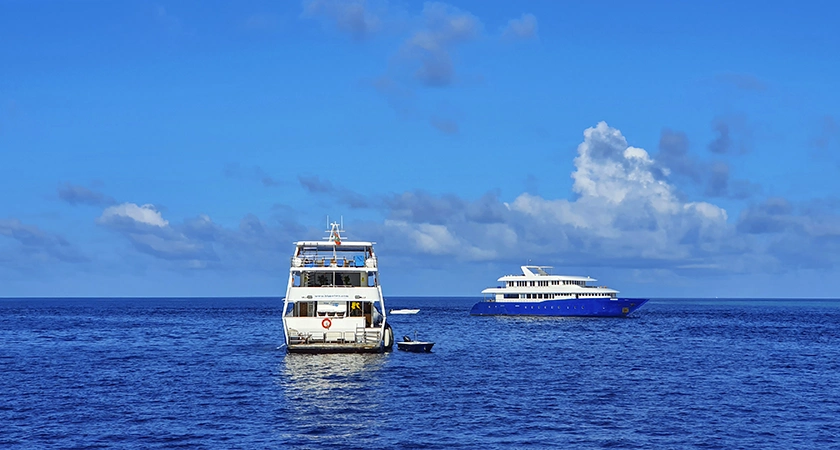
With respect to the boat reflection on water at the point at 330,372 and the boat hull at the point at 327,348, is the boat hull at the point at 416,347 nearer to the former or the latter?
the boat reflection on water at the point at 330,372

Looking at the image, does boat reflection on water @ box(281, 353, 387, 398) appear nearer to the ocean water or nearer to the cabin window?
the ocean water

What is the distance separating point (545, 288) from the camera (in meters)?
140

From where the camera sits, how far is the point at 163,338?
314ft

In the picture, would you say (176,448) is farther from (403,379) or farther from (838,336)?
(838,336)

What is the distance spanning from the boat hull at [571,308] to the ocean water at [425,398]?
5696cm

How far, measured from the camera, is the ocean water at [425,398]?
34281 millimetres

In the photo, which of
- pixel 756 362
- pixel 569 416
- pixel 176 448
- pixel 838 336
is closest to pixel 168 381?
pixel 176 448

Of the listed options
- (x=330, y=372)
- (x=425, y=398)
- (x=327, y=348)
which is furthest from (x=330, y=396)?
(x=327, y=348)

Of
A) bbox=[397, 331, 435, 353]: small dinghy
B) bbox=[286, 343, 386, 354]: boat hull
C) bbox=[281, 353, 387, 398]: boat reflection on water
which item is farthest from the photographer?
bbox=[397, 331, 435, 353]: small dinghy

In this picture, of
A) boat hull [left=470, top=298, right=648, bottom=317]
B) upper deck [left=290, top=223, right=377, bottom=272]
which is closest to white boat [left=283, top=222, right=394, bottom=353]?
upper deck [left=290, top=223, right=377, bottom=272]

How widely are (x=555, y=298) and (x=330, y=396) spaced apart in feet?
325

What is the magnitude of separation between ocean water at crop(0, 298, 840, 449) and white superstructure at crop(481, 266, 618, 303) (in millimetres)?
58315

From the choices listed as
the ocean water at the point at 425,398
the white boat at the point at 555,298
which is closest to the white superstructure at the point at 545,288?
the white boat at the point at 555,298

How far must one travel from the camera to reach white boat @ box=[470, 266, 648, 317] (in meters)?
138
